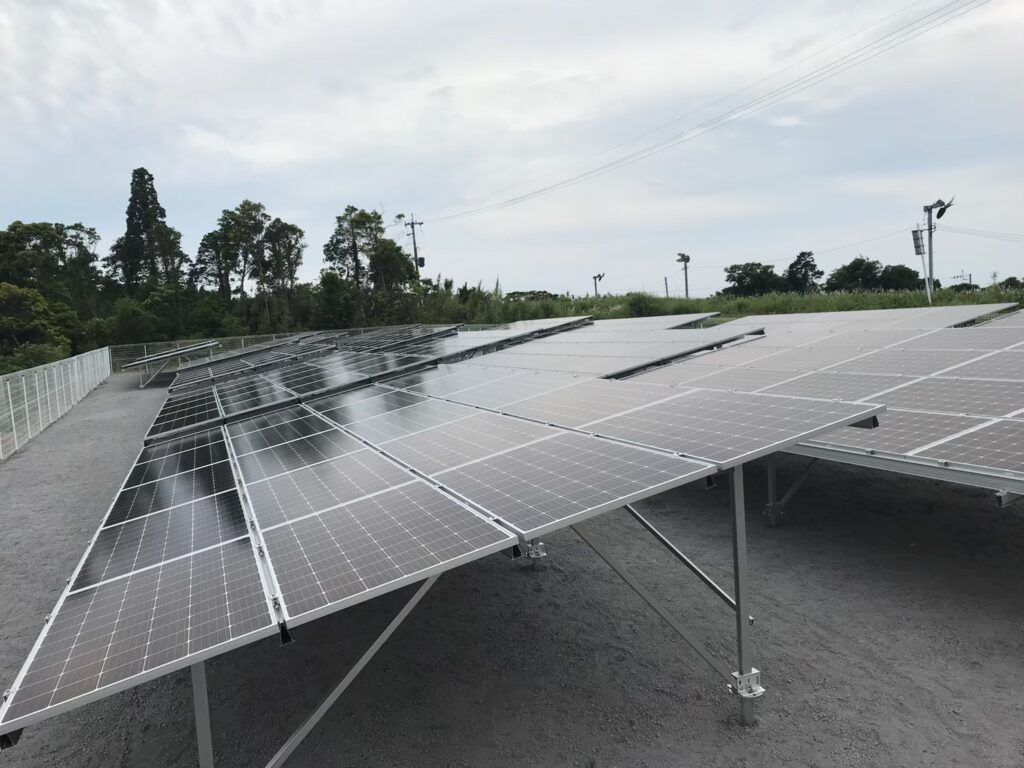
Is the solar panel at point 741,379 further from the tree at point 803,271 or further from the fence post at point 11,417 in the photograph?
the tree at point 803,271

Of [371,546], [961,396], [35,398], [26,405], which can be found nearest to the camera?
[371,546]

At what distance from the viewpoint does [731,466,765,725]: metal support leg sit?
4785 mm

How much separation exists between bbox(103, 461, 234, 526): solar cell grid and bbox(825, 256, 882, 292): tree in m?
74.7

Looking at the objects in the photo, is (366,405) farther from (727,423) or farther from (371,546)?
(727,423)

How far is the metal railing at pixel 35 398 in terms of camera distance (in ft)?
60.7

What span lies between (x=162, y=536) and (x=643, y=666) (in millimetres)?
4737

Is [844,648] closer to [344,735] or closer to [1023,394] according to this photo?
[1023,394]

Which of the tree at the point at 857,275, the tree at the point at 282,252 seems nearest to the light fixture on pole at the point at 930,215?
the tree at the point at 857,275

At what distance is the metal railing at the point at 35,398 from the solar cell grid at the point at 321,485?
16753 mm

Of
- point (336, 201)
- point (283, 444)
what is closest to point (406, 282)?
point (336, 201)

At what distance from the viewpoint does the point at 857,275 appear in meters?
71.3

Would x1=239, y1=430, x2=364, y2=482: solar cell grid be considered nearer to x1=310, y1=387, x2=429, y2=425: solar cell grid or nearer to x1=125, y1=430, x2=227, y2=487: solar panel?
x1=125, y1=430, x2=227, y2=487: solar panel

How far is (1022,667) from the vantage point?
533 cm

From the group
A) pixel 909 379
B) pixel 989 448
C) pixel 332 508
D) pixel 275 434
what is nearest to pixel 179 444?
pixel 275 434
